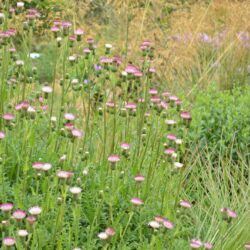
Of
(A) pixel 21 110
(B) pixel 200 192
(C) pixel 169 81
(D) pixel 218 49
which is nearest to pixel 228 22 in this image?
(D) pixel 218 49

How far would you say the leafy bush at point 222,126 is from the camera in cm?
445

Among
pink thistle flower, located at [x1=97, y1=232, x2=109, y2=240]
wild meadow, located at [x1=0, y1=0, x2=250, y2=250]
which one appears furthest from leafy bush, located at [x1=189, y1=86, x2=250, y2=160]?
pink thistle flower, located at [x1=97, y1=232, x2=109, y2=240]

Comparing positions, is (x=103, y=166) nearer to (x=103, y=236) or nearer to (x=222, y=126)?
(x=103, y=236)

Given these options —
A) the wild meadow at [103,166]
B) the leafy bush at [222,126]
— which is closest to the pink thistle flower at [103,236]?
the wild meadow at [103,166]

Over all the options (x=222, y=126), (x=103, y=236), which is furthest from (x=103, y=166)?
(x=222, y=126)

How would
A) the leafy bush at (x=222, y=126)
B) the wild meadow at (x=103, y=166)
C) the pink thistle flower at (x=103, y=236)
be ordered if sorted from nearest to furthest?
the pink thistle flower at (x=103, y=236) → the wild meadow at (x=103, y=166) → the leafy bush at (x=222, y=126)

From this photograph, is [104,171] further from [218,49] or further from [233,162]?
[218,49]

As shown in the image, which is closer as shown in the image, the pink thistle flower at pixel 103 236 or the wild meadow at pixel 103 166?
the pink thistle flower at pixel 103 236

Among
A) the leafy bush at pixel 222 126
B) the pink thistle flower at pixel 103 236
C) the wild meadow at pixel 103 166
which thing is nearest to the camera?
the pink thistle flower at pixel 103 236

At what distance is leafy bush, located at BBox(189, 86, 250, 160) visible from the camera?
4.45 meters

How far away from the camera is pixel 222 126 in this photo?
4.52 meters

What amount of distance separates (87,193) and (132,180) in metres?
0.27

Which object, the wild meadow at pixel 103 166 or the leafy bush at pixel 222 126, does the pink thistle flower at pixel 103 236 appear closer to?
the wild meadow at pixel 103 166

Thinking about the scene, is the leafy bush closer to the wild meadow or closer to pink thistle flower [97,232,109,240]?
the wild meadow
